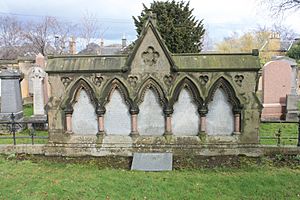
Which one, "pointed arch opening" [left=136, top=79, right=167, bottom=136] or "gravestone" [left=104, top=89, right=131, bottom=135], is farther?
"gravestone" [left=104, top=89, right=131, bottom=135]

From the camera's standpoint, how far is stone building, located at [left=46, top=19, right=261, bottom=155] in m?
6.50

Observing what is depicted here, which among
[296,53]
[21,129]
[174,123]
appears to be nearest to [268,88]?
[174,123]

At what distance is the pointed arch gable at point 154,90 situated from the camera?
6.63 metres

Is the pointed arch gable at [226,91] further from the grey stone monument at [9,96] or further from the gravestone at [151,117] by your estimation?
the grey stone monument at [9,96]

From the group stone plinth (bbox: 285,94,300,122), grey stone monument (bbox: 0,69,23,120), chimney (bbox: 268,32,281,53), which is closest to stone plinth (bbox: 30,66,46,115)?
grey stone monument (bbox: 0,69,23,120)

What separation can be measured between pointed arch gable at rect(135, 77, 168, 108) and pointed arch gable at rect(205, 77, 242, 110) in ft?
3.50

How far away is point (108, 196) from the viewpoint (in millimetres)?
4801

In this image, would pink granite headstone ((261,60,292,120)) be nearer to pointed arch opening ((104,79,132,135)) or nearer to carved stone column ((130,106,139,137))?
carved stone column ((130,106,139,137))

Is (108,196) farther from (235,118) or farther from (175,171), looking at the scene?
(235,118)

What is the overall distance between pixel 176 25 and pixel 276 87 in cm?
948

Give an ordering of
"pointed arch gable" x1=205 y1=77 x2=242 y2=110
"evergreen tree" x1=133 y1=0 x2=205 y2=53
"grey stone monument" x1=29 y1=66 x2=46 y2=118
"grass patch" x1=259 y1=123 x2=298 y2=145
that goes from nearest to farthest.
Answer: "pointed arch gable" x1=205 y1=77 x2=242 y2=110 → "grass patch" x1=259 y1=123 x2=298 y2=145 → "grey stone monument" x1=29 y1=66 x2=46 y2=118 → "evergreen tree" x1=133 y1=0 x2=205 y2=53

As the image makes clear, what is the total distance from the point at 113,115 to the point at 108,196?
2.47 m

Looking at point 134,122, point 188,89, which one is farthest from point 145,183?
point 188,89

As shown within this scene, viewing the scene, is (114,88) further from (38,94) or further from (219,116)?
(38,94)
